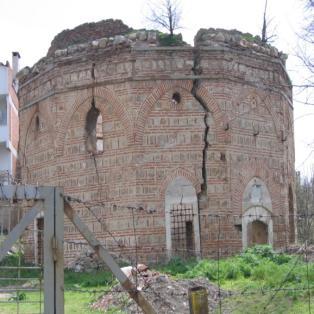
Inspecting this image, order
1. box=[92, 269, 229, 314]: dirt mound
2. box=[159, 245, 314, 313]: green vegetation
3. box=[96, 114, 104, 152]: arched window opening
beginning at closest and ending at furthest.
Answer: box=[159, 245, 314, 313]: green vegetation, box=[92, 269, 229, 314]: dirt mound, box=[96, 114, 104, 152]: arched window opening

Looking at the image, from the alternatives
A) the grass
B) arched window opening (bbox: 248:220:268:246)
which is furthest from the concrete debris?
arched window opening (bbox: 248:220:268:246)

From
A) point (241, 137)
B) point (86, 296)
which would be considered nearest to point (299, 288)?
point (86, 296)

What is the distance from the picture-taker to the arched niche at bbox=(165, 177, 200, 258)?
18.1 meters

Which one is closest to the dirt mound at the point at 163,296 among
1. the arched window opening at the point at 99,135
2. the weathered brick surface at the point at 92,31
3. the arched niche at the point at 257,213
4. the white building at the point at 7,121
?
the arched niche at the point at 257,213

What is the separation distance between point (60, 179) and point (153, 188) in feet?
10.4

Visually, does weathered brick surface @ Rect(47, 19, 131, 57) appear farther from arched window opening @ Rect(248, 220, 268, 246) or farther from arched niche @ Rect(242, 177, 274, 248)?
arched window opening @ Rect(248, 220, 268, 246)

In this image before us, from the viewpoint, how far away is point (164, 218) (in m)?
18.0

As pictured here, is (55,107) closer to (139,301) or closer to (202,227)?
(202,227)

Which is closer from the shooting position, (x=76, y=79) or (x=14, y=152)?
(x=76, y=79)

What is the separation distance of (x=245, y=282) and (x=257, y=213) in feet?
19.9

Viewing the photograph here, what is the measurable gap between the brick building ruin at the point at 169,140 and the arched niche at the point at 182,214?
1.1 inches

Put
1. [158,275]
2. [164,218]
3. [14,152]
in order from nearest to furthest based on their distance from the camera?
1. [158,275]
2. [164,218]
3. [14,152]

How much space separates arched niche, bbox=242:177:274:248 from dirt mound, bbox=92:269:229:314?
6.18 meters

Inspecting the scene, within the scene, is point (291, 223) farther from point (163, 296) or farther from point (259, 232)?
point (163, 296)
